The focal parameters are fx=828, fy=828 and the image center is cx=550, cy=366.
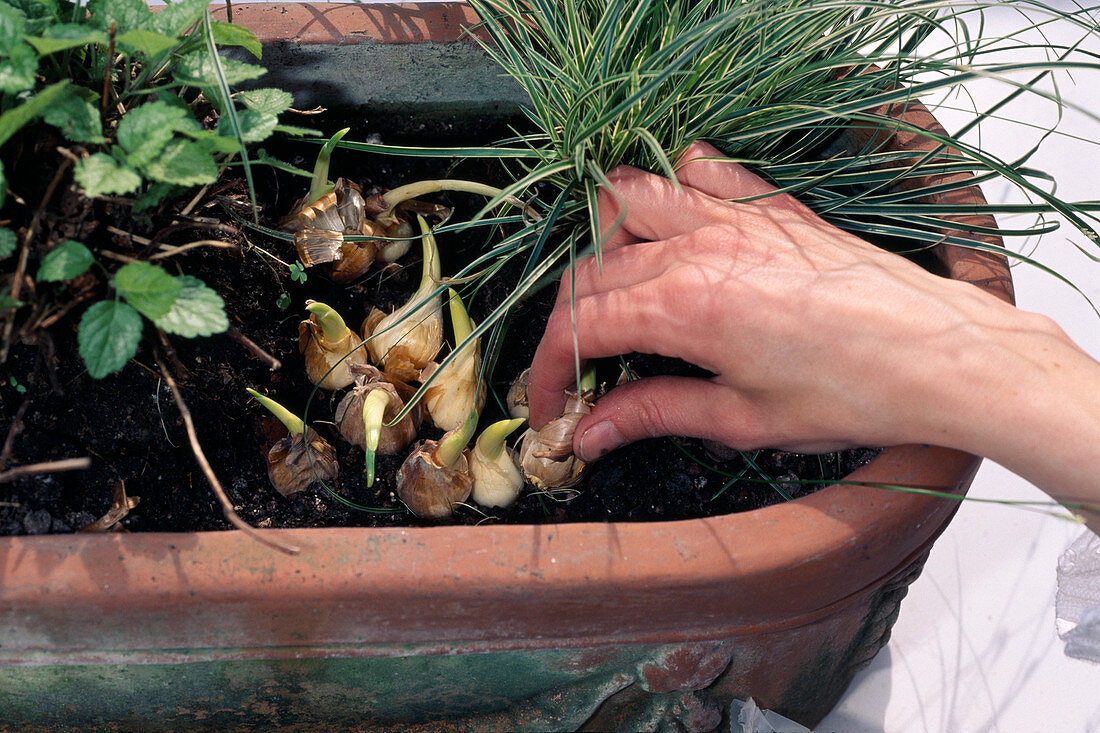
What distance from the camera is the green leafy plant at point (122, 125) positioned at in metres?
0.42

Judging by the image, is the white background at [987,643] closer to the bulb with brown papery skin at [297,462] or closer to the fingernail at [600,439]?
the fingernail at [600,439]

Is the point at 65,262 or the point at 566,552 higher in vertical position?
the point at 65,262

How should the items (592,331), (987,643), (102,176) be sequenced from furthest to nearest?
(987,643) → (592,331) → (102,176)

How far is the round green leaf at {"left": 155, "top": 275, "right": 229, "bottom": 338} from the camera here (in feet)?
1.43

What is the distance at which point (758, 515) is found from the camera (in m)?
0.49

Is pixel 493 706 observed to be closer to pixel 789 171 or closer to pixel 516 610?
pixel 516 610

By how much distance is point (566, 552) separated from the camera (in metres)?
0.47

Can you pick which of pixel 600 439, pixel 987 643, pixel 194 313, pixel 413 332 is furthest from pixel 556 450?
pixel 987 643

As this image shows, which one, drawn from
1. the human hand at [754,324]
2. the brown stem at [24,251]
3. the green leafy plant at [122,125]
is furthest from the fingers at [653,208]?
the brown stem at [24,251]

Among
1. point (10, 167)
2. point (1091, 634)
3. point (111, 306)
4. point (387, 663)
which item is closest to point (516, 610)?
point (387, 663)

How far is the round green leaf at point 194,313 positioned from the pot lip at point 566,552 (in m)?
0.12

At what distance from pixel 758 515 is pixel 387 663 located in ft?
0.81

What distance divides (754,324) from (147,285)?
0.33 m

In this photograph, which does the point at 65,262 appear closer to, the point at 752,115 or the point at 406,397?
the point at 406,397
